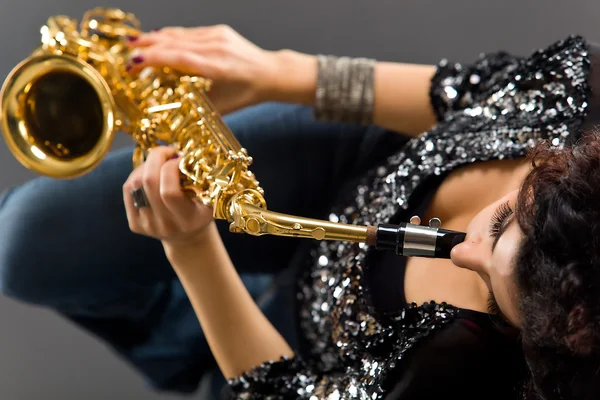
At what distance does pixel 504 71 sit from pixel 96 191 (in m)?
0.64

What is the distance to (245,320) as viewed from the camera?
3.10ft

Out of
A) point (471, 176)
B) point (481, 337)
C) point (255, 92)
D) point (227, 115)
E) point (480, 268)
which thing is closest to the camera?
point (480, 268)

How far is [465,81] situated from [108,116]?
0.52 metres

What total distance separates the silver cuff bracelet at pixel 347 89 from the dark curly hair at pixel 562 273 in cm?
49

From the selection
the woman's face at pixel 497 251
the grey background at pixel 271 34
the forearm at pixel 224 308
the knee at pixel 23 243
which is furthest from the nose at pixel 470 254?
the grey background at pixel 271 34

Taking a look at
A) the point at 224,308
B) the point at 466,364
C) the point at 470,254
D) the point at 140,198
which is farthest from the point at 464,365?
the point at 140,198

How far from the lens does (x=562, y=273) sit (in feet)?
1.93

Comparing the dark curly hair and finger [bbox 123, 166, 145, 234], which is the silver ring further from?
the dark curly hair

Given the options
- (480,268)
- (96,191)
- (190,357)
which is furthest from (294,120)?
(480,268)

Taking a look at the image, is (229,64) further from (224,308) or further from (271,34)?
(271,34)

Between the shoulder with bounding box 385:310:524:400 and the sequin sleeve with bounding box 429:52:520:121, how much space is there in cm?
37

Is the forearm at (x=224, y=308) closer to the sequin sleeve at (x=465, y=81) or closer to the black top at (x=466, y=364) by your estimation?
the black top at (x=466, y=364)

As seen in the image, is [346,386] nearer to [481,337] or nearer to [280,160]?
[481,337]

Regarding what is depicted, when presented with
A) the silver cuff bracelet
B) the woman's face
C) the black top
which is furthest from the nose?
the silver cuff bracelet
